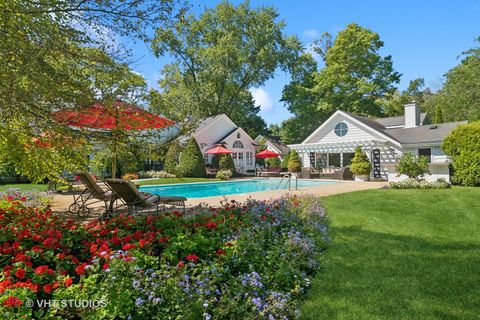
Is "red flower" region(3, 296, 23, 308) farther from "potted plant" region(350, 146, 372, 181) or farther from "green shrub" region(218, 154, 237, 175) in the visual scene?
"green shrub" region(218, 154, 237, 175)

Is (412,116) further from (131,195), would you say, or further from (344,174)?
(131,195)

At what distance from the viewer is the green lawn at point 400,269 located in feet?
10.9

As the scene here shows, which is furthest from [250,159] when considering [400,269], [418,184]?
[400,269]

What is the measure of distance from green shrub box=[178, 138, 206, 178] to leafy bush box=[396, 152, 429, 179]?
15.1 meters

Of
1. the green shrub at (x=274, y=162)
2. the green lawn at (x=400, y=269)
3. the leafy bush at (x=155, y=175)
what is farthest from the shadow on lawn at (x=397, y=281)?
the green shrub at (x=274, y=162)

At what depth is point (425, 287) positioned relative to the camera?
149 inches

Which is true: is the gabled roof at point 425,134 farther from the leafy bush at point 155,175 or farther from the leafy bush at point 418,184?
the leafy bush at point 155,175

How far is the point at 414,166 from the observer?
15969mm

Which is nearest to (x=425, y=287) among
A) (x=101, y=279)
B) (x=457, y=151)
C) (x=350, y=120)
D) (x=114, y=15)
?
(x=101, y=279)

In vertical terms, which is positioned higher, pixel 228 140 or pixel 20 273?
pixel 228 140

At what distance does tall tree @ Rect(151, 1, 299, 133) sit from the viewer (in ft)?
125

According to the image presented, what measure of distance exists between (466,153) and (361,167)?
770 centimetres

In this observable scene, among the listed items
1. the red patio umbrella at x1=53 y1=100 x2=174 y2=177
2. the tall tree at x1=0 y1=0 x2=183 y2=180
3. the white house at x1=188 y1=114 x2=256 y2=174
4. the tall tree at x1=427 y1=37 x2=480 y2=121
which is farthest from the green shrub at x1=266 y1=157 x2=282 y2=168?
the tall tree at x1=0 y1=0 x2=183 y2=180

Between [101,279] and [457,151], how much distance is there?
18.3 m
